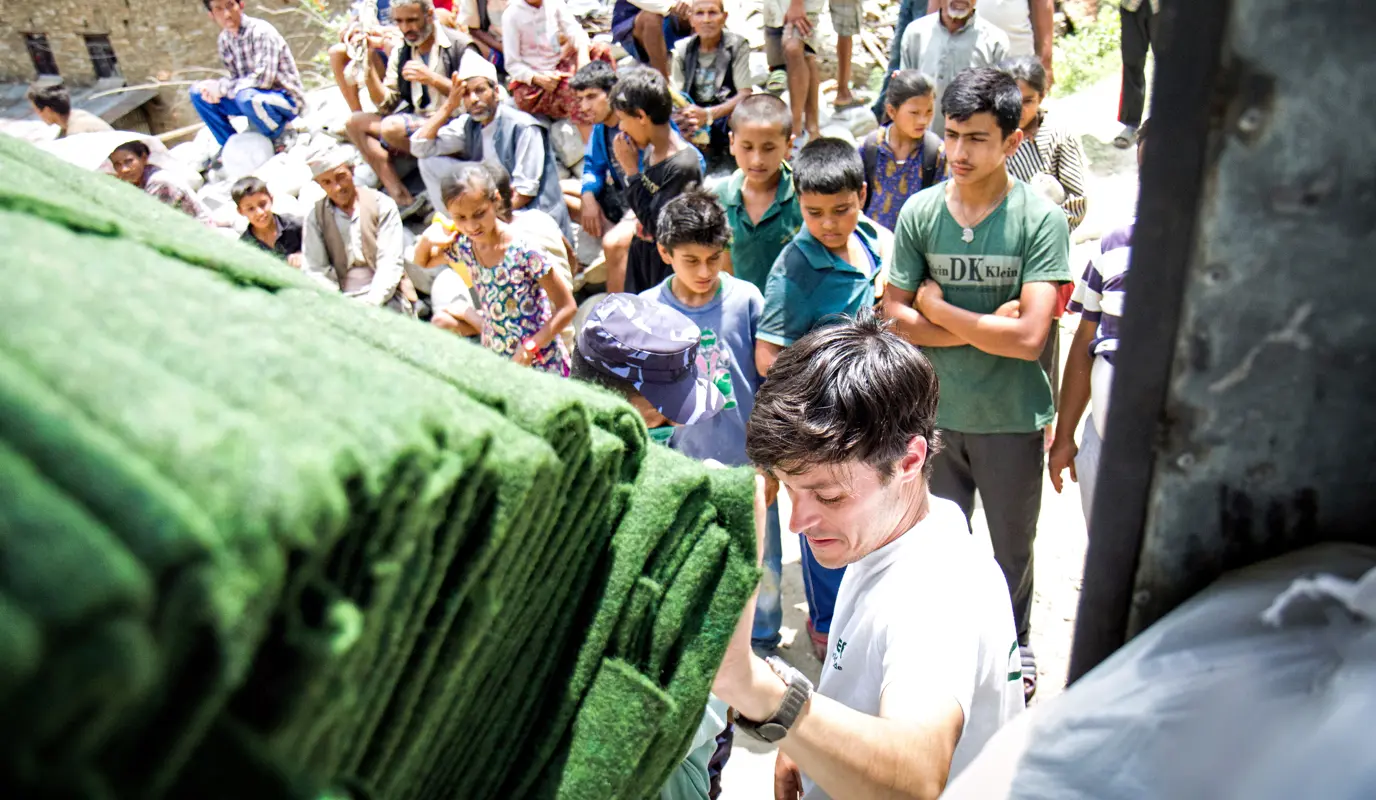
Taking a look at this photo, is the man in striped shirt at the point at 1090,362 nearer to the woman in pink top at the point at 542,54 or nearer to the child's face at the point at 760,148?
the child's face at the point at 760,148

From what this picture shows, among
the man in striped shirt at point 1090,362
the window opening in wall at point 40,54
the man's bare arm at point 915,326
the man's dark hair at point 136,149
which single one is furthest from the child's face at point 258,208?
the window opening in wall at point 40,54

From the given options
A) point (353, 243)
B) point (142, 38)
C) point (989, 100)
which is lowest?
point (353, 243)

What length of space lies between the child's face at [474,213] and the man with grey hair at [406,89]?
10.5 feet

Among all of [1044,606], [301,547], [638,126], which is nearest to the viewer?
[301,547]

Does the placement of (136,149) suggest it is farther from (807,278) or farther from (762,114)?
(807,278)

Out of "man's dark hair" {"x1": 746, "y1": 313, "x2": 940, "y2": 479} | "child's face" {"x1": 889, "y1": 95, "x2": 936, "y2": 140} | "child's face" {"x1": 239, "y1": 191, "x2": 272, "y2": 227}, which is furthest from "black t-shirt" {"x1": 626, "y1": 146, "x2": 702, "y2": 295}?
"man's dark hair" {"x1": 746, "y1": 313, "x2": 940, "y2": 479}

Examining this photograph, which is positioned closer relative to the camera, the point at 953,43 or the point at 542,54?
the point at 953,43

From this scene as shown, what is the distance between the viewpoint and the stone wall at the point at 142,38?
12695 mm

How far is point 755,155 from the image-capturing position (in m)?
4.45


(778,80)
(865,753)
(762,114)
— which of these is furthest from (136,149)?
(865,753)

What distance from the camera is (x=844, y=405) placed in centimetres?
206

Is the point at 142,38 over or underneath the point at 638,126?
over

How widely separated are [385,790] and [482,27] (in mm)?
8161

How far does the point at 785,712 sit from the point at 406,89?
7404 millimetres
